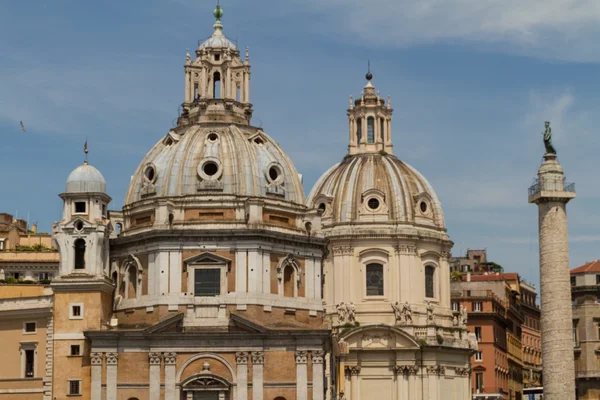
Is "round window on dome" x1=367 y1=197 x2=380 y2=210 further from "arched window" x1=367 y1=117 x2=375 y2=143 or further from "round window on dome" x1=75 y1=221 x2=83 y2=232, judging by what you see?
"round window on dome" x1=75 y1=221 x2=83 y2=232

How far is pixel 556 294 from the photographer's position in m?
87.5

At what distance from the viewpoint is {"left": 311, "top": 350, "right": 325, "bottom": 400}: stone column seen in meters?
85.3

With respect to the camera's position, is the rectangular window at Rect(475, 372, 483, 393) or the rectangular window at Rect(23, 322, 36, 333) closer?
the rectangular window at Rect(23, 322, 36, 333)

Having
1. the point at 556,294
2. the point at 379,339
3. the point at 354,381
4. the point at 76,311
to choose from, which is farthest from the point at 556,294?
the point at 76,311

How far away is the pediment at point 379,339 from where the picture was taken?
352 ft

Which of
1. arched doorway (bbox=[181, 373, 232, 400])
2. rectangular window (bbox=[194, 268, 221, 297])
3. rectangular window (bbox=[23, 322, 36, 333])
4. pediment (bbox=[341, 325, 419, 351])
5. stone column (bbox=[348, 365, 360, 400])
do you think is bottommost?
arched doorway (bbox=[181, 373, 232, 400])

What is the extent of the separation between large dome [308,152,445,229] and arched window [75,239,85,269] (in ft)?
93.9

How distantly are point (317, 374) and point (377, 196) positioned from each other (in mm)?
30021

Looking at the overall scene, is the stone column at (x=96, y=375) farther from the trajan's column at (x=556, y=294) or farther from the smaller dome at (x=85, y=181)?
the trajan's column at (x=556, y=294)

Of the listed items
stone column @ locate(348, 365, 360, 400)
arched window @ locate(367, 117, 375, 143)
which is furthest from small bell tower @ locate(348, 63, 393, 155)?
stone column @ locate(348, 365, 360, 400)

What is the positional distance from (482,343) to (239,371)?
48208mm

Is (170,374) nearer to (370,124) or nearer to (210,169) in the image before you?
(210,169)

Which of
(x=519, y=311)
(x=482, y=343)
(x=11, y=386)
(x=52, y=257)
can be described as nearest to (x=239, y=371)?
(x=11, y=386)

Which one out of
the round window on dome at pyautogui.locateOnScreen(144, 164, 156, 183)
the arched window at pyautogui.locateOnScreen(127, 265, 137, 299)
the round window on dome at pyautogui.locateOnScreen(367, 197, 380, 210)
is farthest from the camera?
the round window on dome at pyautogui.locateOnScreen(367, 197, 380, 210)
